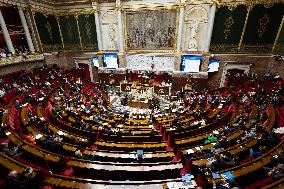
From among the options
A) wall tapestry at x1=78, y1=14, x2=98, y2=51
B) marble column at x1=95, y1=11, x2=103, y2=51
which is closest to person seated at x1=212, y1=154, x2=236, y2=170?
marble column at x1=95, y1=11, x2=103, y2=51

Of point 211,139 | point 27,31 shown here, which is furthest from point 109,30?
point 211,139

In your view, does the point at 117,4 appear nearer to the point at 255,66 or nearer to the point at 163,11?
the point at 163,11

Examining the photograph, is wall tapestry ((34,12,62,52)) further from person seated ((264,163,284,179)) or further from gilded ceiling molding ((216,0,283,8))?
person seated ((264,163,284,179))

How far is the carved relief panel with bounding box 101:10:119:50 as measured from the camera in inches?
850

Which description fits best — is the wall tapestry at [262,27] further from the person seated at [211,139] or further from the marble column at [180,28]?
the person seated at [211,139]

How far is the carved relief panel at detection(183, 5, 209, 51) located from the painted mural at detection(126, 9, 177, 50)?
1337 mm

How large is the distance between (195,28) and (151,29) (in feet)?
16.4

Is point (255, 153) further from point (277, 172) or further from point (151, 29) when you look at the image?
point (151, 29)

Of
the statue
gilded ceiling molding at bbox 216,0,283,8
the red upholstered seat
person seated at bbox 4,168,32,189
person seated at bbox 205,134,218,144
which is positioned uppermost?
gilded ceiling molding at bbox 216,0,283,8

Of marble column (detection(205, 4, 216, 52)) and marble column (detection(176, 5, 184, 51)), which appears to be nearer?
marble column (detection(205, 4, 216, 52))

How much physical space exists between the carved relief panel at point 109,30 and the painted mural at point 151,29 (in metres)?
1.59

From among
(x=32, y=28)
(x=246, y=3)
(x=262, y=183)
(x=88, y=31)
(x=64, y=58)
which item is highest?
(x=246, y=3)

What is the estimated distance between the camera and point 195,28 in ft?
63.4

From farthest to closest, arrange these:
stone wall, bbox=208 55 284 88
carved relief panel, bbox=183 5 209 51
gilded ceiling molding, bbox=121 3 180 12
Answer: gilded ceiling molding, bbox=121 3 180 12, carved relief panel, bbox=183 5 209 51, stone wall, bbox=208 55 284 88
